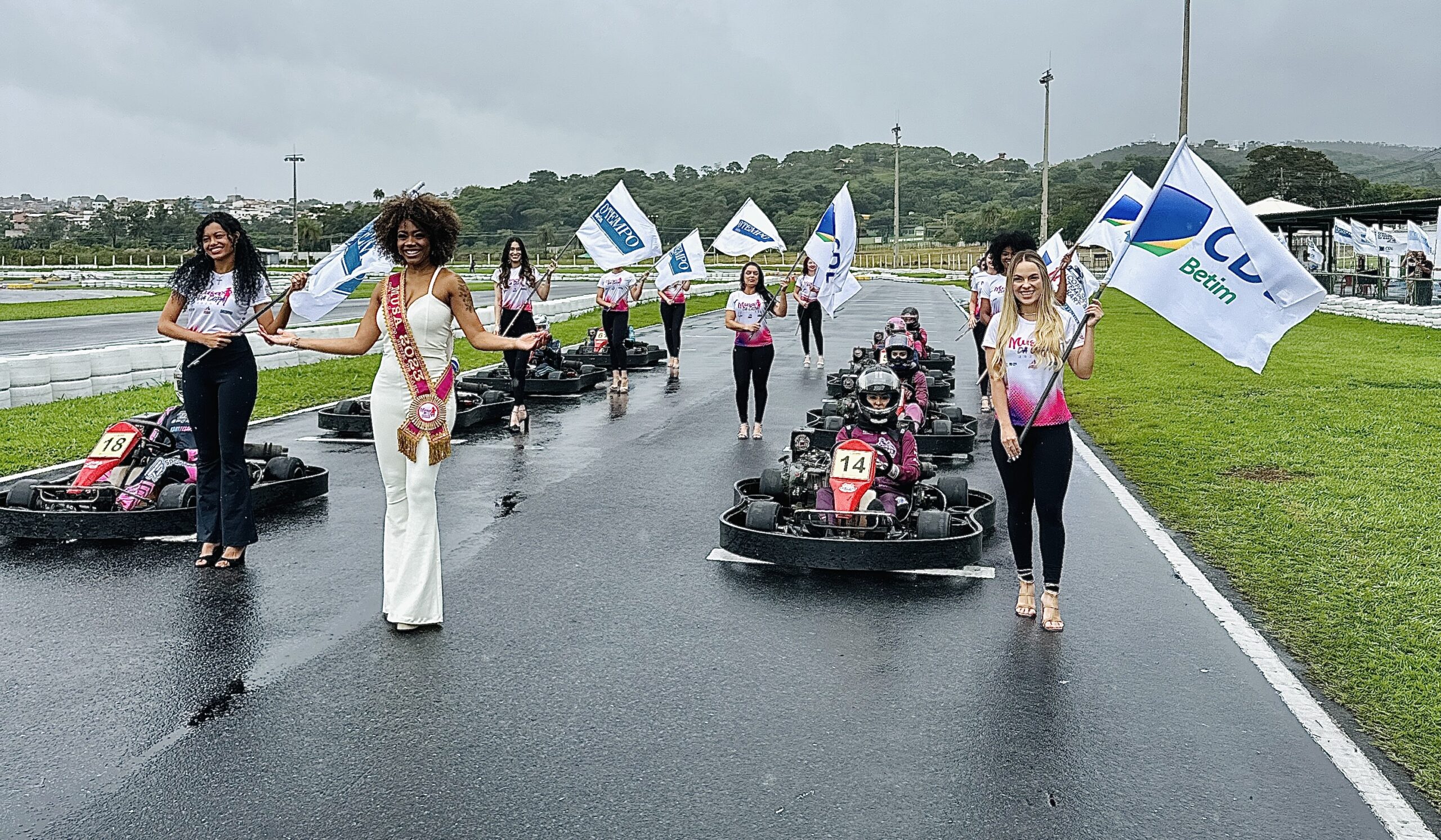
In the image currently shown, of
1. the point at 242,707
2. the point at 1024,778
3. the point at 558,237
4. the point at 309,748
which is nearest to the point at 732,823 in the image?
the point at 1024,778

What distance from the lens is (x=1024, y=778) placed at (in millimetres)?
4512

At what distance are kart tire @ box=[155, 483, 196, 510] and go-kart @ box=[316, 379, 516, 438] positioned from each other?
3.81 m

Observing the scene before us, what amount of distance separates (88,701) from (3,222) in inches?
5053

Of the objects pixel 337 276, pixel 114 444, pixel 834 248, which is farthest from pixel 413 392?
pixel 834 248

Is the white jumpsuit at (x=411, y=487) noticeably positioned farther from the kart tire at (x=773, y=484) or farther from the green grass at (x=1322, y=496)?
the green grass at (x=1322, y=496)

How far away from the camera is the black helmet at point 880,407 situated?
8453 mm

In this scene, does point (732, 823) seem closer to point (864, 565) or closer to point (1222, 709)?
point (1222, 709)

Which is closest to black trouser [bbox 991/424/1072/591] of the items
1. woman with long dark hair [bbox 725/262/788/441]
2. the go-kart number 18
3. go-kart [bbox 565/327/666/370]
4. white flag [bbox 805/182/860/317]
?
the go-kart number 18

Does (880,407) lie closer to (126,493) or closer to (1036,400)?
(1036,400)

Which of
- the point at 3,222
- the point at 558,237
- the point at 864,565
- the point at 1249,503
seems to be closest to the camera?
the point at 864,565

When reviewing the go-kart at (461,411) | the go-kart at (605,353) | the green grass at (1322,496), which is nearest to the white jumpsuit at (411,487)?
the green grass at (1322,496)

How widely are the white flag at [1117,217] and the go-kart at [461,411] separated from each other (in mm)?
5975

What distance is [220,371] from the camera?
730 cm

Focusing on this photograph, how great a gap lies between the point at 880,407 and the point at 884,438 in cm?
25
